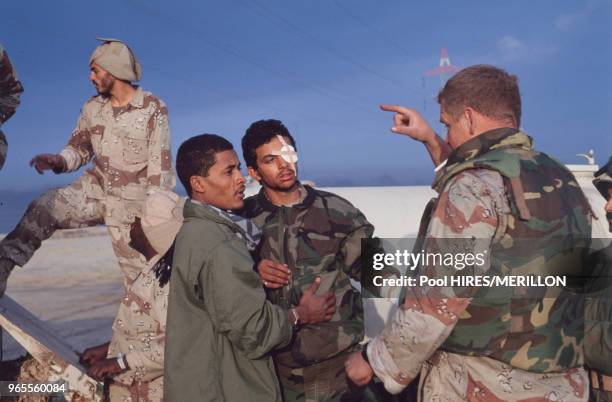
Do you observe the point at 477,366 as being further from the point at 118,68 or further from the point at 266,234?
the point at 118,68

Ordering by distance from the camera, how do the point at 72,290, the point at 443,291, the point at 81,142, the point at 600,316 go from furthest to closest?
the point at 72,290
the point at 81,142
the point at 600,316
the point at 443,291

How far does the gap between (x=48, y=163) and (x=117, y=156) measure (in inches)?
22.2

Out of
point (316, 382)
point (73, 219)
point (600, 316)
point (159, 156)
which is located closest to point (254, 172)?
point (159, 156)

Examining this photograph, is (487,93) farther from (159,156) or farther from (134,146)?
(134,146)

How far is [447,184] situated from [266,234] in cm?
155

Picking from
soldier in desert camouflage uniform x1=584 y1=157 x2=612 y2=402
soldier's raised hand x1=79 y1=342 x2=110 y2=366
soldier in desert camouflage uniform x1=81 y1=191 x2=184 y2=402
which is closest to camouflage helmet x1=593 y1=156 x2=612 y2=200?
soldier in desert camouflage uniform x1=584 y1=157 x2=612 y2=402

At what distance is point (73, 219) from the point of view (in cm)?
475

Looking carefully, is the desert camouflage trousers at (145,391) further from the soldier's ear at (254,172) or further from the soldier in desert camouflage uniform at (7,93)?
the soldier in desert camouflage uniform at (7,93)

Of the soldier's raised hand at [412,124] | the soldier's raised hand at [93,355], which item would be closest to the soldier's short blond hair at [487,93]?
the soldier's raised hand at [412,124]

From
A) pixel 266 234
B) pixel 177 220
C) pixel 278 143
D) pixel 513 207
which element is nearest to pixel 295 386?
pixel 266 234

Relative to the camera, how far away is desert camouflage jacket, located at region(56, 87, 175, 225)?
4820mm

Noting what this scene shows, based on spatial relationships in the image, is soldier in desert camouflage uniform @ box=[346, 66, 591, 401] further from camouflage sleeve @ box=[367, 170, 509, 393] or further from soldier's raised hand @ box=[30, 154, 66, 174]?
soldier's raised hand @ box=[30, 154, 66, 174]

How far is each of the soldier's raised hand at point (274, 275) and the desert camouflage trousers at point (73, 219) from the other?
78.0 inches

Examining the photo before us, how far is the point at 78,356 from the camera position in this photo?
426 centimetres
